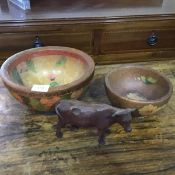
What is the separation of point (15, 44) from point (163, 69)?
541mm

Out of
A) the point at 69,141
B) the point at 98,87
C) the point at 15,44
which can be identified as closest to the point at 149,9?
the point at 98,87

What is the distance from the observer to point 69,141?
0.67 m

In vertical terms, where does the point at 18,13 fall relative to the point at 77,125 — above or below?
above

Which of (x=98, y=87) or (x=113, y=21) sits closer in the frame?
(x=98, y=87)

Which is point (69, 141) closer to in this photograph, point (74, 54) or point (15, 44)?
point (74, 54)

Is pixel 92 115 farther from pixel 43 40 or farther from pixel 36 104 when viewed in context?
pixel 43 40

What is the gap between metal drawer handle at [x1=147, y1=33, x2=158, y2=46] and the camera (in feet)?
3.33

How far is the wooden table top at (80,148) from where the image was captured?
23.7 inches

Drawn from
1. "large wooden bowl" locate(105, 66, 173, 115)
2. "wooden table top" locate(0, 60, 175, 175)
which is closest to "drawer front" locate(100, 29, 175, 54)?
"large wooden bowl" locate(105, 66, 173, 115)

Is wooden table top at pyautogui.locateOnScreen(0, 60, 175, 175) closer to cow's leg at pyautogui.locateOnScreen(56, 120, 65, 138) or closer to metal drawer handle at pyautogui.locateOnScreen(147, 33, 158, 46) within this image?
cow's leg at pyautogui.locateOnScreen(56, 120, 65, 138)

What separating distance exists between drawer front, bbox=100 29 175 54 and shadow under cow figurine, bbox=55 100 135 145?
1.41 feet

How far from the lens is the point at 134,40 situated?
1.02m

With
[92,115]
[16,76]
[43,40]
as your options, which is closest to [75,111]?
[92,115]

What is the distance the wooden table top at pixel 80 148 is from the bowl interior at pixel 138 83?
0.07 metres
